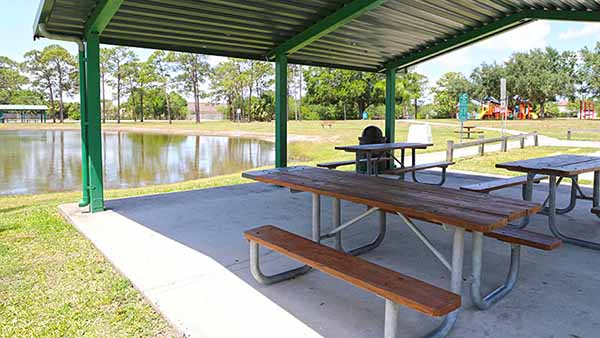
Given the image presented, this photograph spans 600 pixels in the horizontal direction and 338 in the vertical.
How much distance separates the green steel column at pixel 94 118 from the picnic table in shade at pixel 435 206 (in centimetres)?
247

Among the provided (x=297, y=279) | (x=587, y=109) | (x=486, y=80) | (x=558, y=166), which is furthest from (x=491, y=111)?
(x=297, y=279)

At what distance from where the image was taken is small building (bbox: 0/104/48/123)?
50219 millimetres

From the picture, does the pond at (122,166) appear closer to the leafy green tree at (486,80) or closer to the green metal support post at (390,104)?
the green metal support post at (390,104)

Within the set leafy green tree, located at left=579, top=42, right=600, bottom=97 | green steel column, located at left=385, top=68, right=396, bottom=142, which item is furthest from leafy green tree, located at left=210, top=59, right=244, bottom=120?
green steel column, located at left=385, top=68, right=396, bottom=142

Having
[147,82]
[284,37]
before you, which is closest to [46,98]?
[147,82]

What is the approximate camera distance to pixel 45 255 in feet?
11.7

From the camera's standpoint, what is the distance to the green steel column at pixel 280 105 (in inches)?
262

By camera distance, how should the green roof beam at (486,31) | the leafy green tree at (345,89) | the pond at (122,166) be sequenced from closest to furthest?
1. the green roof beam at (486,31)
2. the pond at (122,166)
3. the leafy green tree at (345,89)

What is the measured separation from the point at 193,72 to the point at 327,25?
4660 cm

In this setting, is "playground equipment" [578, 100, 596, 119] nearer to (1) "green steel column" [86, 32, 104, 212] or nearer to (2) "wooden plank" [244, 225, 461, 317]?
(1) "green steel column" [86, 32, 104, 212]

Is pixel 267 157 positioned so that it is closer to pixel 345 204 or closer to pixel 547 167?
pixel 345 204

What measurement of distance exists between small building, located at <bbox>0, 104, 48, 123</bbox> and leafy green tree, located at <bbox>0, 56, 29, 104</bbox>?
340 cm

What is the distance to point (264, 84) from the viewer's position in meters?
49.4

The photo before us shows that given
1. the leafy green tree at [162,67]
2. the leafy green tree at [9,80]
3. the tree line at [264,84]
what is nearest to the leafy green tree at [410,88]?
the tree line at [264,84]
